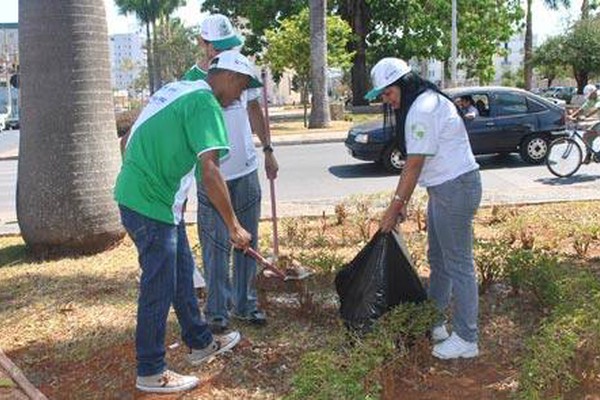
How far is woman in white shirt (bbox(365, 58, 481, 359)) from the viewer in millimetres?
3754

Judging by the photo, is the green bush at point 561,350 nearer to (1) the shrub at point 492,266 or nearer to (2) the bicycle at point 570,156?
(1) the shrub at point 492,266

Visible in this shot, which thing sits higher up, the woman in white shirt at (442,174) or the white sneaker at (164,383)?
the woman in white shirt at (442,174)

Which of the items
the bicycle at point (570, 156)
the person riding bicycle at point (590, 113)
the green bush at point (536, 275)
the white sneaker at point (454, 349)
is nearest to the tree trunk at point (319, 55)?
the person riding bicycle at point (590, 113)

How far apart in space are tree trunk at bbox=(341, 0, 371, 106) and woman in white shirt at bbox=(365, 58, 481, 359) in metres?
29.8

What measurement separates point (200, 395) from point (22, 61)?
400cm

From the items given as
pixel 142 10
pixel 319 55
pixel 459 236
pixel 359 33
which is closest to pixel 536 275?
pixel 459 236

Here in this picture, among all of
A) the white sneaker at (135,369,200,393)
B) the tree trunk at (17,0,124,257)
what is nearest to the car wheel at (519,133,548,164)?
the tree trunk at (17,0,124,257)

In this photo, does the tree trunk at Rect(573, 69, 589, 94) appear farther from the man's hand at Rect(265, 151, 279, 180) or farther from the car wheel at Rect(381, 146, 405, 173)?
the man's hand at Rect(265, 151, 279, 180)

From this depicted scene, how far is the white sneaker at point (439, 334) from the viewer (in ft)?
13.8

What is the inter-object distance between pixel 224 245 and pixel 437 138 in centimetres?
136

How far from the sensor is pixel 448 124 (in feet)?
12.5

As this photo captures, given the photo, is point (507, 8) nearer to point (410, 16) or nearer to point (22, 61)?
point (410, 16)

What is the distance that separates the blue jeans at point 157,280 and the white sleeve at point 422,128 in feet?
3.98

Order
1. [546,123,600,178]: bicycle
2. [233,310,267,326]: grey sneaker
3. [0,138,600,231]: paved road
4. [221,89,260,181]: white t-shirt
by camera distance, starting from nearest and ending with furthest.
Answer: [221,89,260,181]: white t-shirt, [233,310,267,326]: grey sneaker, [0,138,600,231]: paved road, [546,123,600,178]: bicycle
